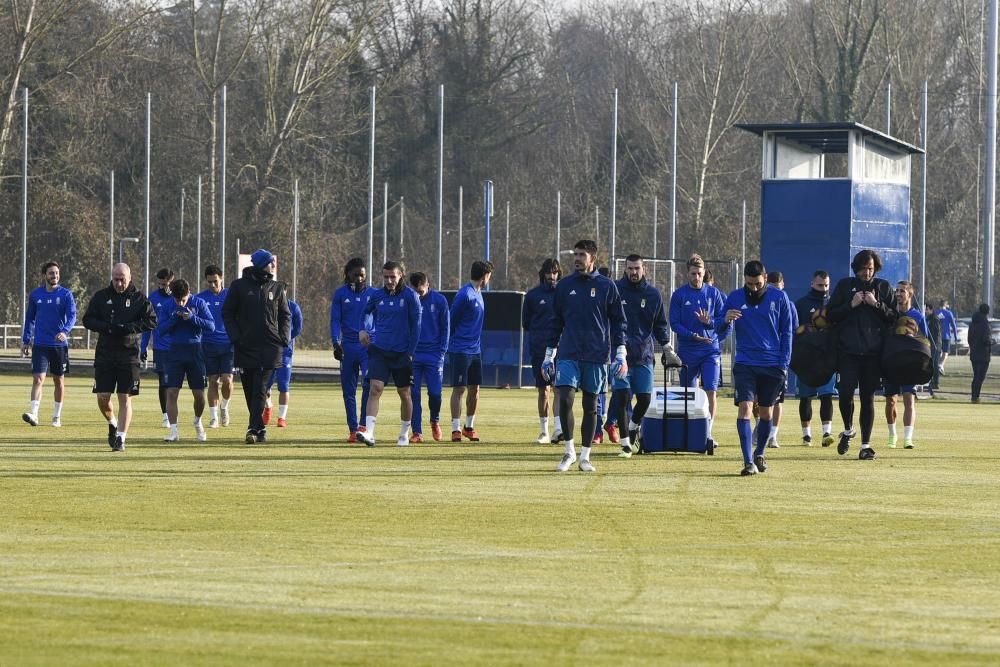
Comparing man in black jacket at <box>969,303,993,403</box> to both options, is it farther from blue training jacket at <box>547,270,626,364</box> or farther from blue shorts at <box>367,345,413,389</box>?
blue training jacket at <box>547,270,626,364</box>

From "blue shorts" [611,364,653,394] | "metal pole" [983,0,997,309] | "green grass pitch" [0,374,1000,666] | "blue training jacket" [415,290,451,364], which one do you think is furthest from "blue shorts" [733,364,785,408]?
"metal pole" [983,0,997,309]

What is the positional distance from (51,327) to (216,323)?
207 cm

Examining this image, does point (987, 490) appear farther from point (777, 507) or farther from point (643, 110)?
point (643, 110)

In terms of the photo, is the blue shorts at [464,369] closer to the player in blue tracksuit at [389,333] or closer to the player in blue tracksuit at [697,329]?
the player in blue tracksuit at [389,333]

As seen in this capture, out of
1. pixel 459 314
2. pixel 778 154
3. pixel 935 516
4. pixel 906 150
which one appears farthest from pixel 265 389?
pixel 906 150

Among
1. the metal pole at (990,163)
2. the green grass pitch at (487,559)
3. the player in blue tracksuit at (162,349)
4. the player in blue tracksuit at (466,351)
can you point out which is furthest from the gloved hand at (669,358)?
the metal pole at (990,163)

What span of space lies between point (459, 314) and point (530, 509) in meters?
7.75

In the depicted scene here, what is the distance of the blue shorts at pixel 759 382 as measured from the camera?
17.0m

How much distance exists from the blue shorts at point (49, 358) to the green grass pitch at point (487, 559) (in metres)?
3.89

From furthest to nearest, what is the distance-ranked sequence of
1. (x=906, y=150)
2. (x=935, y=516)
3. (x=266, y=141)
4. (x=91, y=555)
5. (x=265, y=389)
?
(x=266, y=141), (x=906, y=150), (x=265, y=389), (x=935, y=516), (x=91, y=555)

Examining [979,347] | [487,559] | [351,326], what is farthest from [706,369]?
[979,347]

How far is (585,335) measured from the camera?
1652cm

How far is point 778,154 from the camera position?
36688 mm

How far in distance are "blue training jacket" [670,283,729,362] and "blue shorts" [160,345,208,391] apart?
17.1ft
